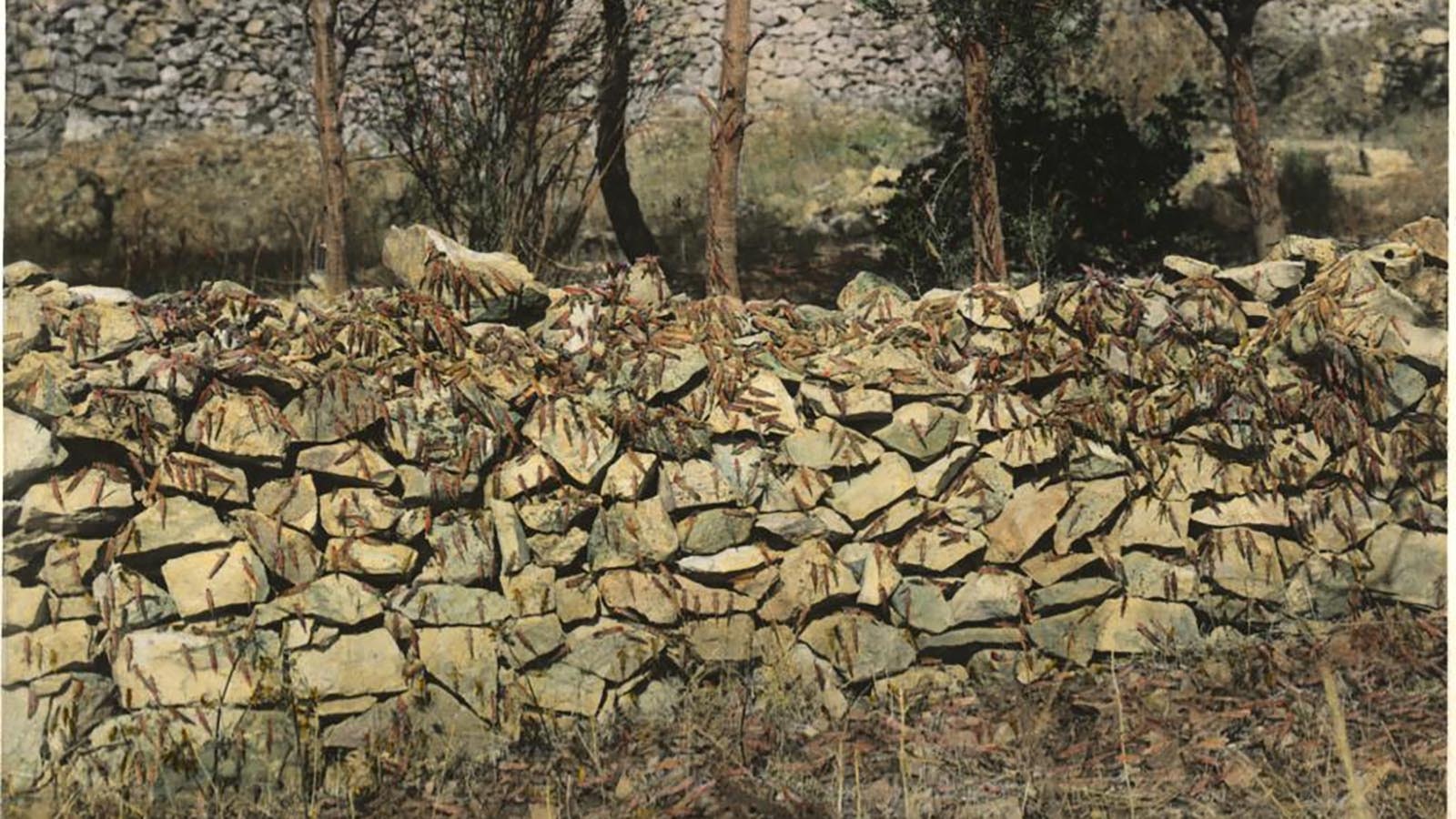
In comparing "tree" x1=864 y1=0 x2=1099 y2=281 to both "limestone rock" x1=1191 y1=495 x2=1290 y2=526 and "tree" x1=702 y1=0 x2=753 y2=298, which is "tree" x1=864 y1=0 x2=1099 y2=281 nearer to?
"tree" x1=702 y1=0 x2=753 y2=298

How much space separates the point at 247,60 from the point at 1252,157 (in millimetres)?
6229

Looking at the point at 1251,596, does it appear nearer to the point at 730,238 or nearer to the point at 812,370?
the point at 812,370

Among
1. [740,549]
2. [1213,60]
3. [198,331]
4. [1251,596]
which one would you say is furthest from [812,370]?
[1213,60]

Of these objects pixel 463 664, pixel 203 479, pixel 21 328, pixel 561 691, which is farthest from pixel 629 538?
pixel 21 328

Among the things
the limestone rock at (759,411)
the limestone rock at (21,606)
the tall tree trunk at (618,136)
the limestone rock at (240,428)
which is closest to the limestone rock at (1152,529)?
the limestone rock at (759,411)

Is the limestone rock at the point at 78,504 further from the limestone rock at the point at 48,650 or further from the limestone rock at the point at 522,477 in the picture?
the limestone rock at the point at 522,477

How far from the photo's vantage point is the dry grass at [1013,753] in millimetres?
4289

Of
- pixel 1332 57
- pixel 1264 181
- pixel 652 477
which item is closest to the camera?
pixel 652 477

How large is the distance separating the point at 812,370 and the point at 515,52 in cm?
244

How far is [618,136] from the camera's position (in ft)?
25.8

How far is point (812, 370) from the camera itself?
5074 millimetres

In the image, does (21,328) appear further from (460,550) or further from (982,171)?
(982,171)

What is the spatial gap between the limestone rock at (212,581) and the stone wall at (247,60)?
13.7ft

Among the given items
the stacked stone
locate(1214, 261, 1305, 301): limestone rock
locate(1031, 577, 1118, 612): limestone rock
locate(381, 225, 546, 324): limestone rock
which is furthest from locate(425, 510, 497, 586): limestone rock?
locate(1214, 261, 1305, 301): limestone rock
